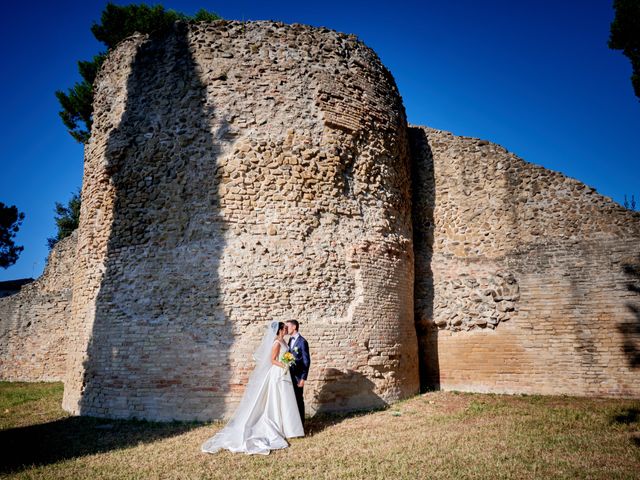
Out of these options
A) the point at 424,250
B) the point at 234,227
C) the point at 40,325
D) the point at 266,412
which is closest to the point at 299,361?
the point at 266,412

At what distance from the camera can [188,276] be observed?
8062 mm

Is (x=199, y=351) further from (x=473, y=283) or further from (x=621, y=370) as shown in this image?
(x=621, y=370)

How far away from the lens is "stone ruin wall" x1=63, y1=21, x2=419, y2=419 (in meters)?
7.80

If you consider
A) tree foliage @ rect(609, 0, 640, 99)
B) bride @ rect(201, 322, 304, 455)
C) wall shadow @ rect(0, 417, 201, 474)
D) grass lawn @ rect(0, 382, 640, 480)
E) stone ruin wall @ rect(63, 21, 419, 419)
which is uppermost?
tree foliage @ rect(609, 0, 640, 99)

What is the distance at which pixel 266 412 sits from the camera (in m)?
6.34

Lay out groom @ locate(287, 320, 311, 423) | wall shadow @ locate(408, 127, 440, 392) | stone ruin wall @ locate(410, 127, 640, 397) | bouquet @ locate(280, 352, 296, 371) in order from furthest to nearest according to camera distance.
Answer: wall shadow @ locate(408, 127, 440, 392) → stone ruin wall @ locate(410, 127, 640, 397) → groom @ locate(287, 320, 311, 423) → bouquet @ locate(280, 352, 296, 371)

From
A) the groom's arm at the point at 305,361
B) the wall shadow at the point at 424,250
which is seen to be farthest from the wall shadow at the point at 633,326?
the groom's arm at the point at 305,361

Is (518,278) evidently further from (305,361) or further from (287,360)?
(287,360)

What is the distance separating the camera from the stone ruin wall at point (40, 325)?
49.8ft

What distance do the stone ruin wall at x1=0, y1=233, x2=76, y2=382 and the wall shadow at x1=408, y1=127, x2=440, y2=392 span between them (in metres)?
11.7

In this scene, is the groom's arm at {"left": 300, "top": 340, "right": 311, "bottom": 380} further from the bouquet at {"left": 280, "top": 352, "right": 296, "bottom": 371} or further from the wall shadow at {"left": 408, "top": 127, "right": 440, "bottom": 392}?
the wall shadow at {"left": 408, "top": 127, "right": 440, "bottom": 392}

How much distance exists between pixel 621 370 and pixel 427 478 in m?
6.52

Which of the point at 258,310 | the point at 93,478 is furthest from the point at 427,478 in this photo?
the point at 258,310

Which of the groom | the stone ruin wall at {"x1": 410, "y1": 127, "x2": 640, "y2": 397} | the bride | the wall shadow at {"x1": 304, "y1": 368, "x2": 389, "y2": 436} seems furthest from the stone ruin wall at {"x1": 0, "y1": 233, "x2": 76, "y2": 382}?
the stone ruin wall at {"x1": 410, "y1": 127, "x2": 640, "y2": 397}
